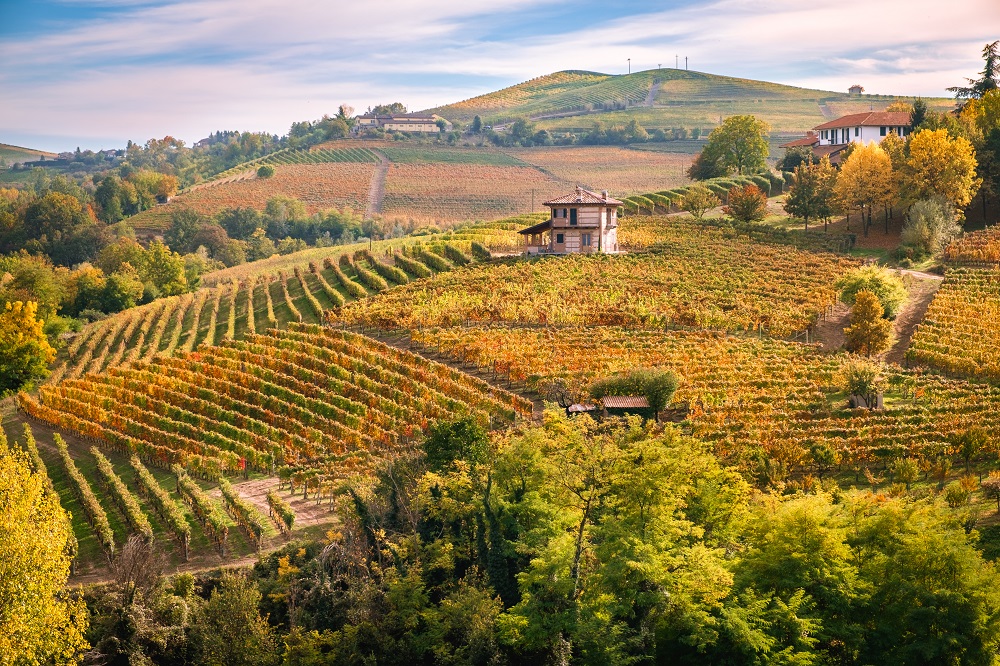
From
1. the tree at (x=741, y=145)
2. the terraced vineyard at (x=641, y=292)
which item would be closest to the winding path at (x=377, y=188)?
the tree at (x=741, y=145)

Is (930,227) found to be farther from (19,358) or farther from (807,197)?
(19,358)

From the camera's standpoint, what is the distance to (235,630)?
28875 millimetres

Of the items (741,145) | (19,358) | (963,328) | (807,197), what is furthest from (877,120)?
(19,358)

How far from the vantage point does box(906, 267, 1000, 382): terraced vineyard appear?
43.7 m

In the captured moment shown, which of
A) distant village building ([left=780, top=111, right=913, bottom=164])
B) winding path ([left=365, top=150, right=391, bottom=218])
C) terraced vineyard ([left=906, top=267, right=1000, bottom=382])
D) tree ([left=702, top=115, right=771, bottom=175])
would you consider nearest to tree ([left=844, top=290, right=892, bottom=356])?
terraced vineyard ([left=906, top=267, right=1000, bottom=382])

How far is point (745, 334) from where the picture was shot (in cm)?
5088

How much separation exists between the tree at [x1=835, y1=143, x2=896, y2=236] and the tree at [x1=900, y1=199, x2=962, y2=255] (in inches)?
145

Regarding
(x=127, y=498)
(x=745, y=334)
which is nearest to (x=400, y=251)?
(x=745, y=334)

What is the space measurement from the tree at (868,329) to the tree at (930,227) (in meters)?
17.5

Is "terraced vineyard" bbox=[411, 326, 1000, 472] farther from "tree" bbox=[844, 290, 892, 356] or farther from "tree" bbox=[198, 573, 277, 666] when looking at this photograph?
"tree" bbox=[198, 573, 277, 666]

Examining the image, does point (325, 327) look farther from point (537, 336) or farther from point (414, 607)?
point (414, 607)

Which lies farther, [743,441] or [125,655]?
[743,441]

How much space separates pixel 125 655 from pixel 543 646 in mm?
12069

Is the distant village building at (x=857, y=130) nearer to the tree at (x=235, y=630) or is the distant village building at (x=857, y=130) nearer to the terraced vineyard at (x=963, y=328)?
the terraced vineyard at (x=963, y=328)
